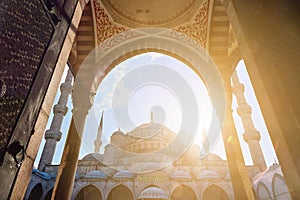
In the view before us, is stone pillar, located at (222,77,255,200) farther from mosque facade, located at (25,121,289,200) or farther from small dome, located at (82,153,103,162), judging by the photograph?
small dome, located at (82,153,103,162)

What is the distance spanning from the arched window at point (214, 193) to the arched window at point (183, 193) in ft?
3.45

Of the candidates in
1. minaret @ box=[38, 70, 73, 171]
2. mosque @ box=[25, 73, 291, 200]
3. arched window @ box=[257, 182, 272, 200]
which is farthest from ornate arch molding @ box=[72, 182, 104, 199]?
arched window @ box=[257, 182, 272, 200]

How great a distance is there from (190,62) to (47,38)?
4815 mm

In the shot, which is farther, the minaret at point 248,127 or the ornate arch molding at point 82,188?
the minaret at point 248,127

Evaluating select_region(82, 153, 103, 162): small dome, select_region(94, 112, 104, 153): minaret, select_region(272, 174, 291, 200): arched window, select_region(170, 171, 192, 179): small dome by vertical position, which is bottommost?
select_region(272, 174, 291, 200): arched window

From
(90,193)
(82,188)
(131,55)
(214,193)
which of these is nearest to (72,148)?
(131,55)

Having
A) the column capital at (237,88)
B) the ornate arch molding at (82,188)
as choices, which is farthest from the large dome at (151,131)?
the column capital at (237,88)

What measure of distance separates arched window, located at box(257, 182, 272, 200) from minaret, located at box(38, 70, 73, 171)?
62.1ft

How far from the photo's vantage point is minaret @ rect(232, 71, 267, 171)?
17.5 metres

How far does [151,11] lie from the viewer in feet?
17.9

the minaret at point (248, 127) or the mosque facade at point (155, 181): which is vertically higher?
the minaret at point (248, 127)

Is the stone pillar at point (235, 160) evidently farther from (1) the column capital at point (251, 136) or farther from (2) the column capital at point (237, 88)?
(1) the column capital at point (251, 136)

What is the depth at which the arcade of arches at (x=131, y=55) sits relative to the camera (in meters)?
1.23

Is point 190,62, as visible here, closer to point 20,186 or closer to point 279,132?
point 279,132
